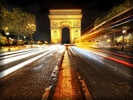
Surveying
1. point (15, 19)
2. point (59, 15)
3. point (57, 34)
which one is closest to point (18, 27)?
point (15, 19)

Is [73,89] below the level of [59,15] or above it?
below

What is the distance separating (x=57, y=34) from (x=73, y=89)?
125 feet

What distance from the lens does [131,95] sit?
1.72 metres

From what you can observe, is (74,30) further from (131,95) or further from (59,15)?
(131,95)

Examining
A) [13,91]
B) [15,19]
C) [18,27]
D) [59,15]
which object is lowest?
[13,91]

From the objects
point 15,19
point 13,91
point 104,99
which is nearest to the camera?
point 104,99

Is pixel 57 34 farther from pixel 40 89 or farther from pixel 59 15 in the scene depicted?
pixel 40 89

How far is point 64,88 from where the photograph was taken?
6.66 ft

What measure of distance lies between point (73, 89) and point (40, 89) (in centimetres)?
89

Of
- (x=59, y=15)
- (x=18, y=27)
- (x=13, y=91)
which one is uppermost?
(x=59, y=15)

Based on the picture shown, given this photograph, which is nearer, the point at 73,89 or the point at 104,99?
the point at 104,99

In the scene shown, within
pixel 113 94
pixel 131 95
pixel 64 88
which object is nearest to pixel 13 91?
pixel 64 88

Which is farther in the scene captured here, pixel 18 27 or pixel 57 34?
pixel 57 34

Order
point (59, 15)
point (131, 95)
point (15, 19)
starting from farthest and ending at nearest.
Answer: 1. point (59, 15)
2. point (15, 19)
3. point (131, 95)
